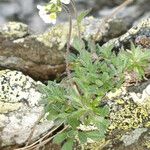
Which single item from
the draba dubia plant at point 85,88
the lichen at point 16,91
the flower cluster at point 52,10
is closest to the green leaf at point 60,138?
the draba dubia plant at point 85,88

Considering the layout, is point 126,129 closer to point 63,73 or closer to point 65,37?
point 63,73

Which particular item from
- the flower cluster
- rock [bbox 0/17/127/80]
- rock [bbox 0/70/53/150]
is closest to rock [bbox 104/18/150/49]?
rock [bbox 0/17/127/80]

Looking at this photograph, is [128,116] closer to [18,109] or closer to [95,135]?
[95,135]

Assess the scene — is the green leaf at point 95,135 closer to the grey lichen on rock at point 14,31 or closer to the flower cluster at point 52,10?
the flower cluster at point 52,10

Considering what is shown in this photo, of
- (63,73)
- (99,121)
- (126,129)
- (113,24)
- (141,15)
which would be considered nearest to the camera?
(99,121)

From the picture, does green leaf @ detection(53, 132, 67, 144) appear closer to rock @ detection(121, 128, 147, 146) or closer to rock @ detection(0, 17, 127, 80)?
rock @ detection(121, 128, 147, 146)

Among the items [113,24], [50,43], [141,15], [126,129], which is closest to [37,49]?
[50,43]

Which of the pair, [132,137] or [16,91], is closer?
[132,137]

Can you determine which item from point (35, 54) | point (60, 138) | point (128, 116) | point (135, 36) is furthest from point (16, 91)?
point (135, 36)
